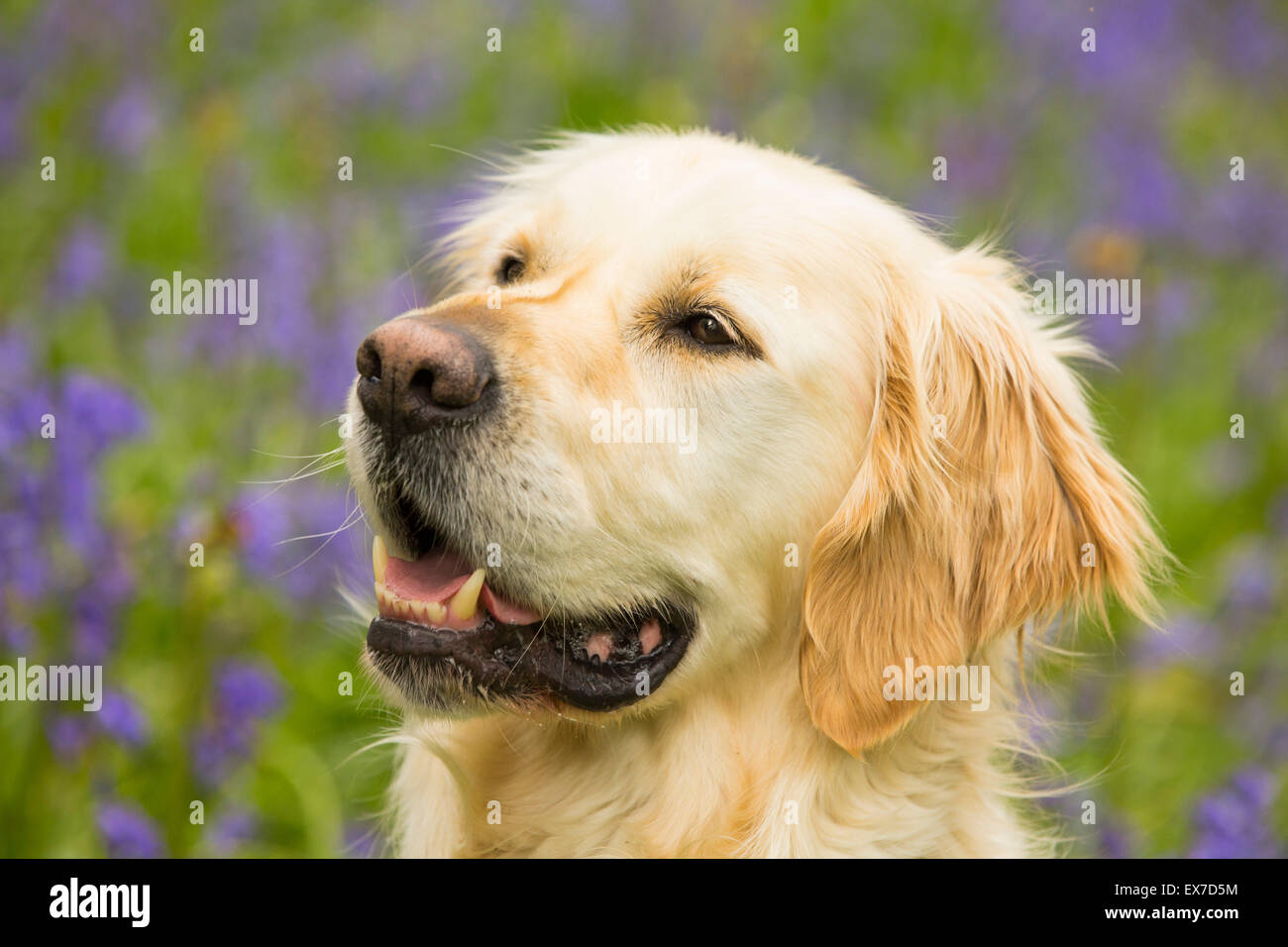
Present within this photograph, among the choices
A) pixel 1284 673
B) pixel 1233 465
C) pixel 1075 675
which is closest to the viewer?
pixel 1075 675

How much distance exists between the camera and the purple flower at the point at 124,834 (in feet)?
9.28

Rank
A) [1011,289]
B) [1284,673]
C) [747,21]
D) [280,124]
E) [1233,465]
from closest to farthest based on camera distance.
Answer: [1011,289]
[1284,673]
[1233,465]
[280,124]
[747,21]

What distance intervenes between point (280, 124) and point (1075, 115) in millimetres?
4032

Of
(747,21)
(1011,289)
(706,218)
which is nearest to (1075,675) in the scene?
(1011,289)

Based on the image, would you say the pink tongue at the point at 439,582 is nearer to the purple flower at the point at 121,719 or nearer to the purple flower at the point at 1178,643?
the purple flower at the point at 121,719

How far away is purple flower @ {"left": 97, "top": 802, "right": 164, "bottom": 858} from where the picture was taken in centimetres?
283

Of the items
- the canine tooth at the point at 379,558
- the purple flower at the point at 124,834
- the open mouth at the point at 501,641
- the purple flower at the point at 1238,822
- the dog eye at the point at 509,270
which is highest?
the dog eye at the point at 509,270

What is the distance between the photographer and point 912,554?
2.73m

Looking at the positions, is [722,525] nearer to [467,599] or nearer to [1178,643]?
[467,599]

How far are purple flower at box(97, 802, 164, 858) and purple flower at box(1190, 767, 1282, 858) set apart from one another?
2.42 m

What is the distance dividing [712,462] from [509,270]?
81 centimetres

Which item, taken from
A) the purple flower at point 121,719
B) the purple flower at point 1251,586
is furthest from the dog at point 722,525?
the purple flower at point 1251,586

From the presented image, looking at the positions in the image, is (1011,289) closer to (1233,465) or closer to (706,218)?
(706,218)

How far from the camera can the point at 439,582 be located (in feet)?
8.47
